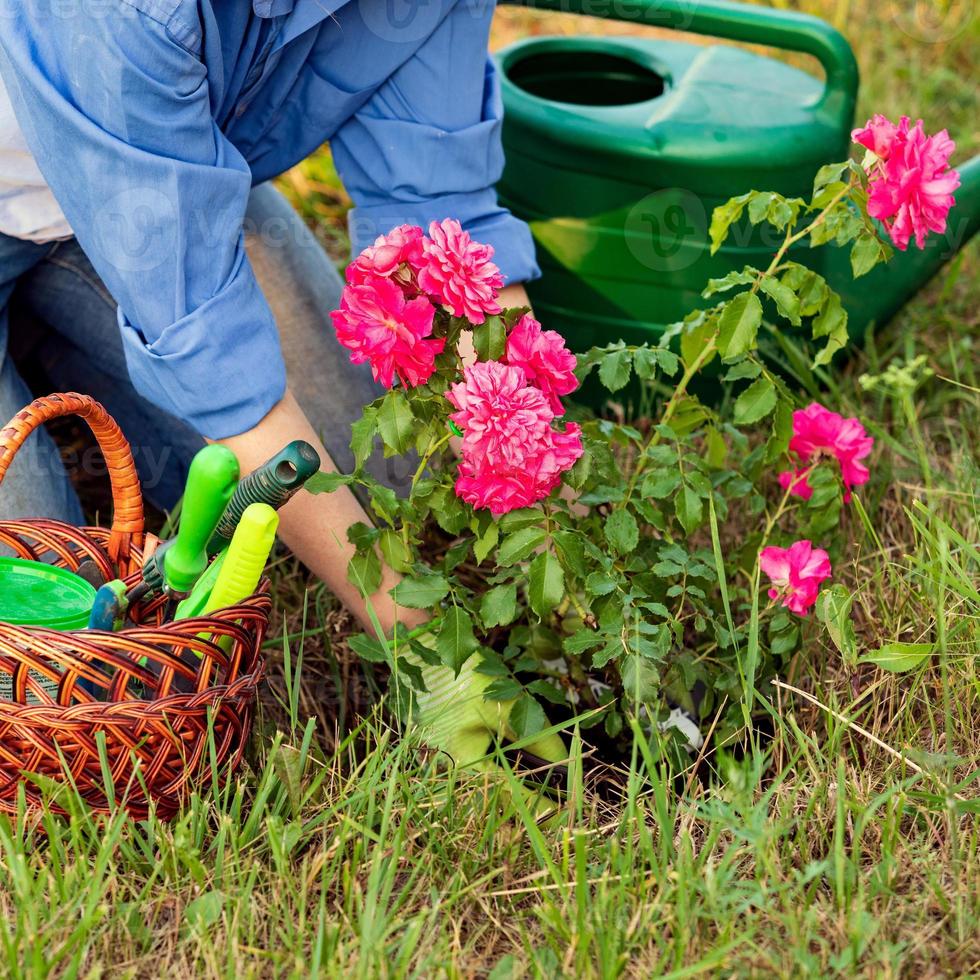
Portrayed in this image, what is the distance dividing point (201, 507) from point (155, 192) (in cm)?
29

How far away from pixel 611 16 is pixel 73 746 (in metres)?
1.07

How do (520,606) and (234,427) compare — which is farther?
(520,606)

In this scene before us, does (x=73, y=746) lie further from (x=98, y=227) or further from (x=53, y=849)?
(x=98, y=227)

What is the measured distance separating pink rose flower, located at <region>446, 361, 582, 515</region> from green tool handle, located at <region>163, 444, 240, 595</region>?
0.20 m

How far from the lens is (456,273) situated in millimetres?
1011

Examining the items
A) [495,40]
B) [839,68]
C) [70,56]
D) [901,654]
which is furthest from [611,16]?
[495,40]

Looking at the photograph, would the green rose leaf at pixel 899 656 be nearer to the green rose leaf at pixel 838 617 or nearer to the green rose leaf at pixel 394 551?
the green rose leaf at pixel 838 617

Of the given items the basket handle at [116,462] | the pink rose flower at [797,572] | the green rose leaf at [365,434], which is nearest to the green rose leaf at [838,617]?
the pink rose flower at [797,572]

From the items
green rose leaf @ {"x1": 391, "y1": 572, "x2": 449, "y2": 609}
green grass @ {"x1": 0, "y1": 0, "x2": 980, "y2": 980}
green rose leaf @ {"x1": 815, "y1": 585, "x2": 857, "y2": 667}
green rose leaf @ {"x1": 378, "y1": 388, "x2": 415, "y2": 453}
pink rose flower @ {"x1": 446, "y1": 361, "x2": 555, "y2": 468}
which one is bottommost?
green grass @ {"x1": 0, "y1": 0, "x2": 980, "y2": 980}

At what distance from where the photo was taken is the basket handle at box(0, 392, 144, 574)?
111 cm

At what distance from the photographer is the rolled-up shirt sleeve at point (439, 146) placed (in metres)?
1.34

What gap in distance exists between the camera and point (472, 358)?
1.34 metres

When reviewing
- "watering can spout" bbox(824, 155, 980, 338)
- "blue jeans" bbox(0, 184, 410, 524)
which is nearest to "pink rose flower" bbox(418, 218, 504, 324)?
"blue jeans" bbox(0, 184, 410, 524)

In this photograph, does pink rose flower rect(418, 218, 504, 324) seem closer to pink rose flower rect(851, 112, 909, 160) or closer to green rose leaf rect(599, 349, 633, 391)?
green rose leaf rect(599, 349, 633, 391)
